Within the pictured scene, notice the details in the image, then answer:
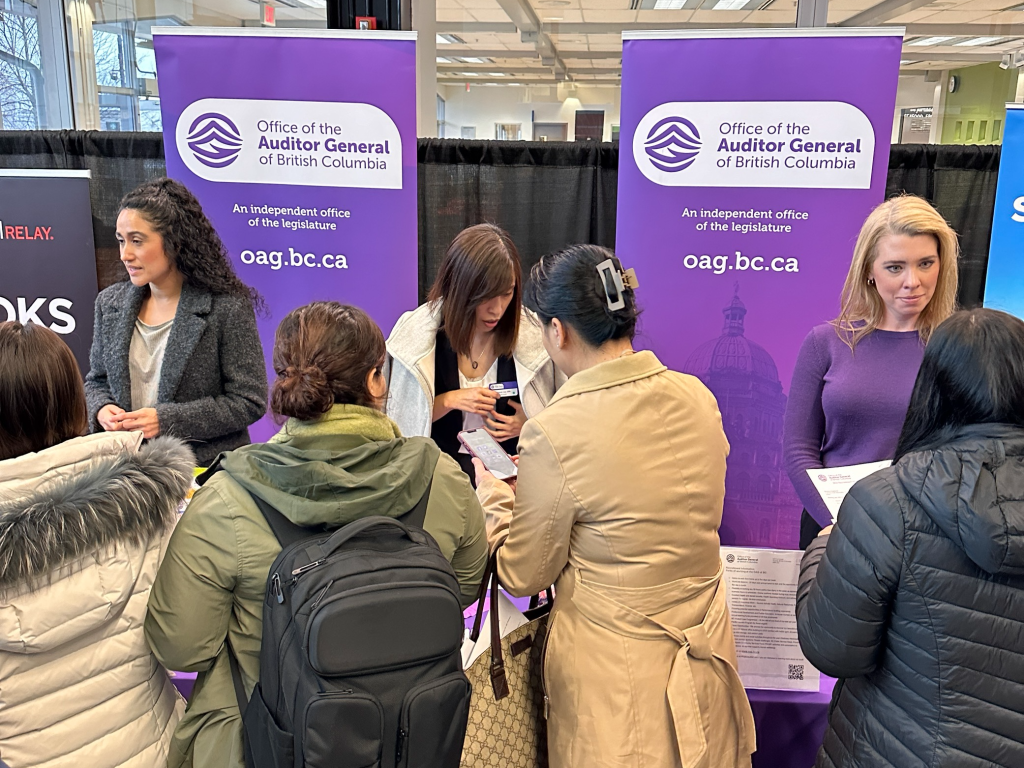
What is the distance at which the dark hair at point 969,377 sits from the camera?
1.16m

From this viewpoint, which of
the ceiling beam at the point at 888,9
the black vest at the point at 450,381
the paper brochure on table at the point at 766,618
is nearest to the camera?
the paper brochure on table at the point at 766,618

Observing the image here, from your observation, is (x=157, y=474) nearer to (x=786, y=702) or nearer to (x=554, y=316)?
(x=554, y=316)

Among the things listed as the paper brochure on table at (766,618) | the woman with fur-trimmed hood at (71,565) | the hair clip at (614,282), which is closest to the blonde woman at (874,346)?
the paper brochure on table at (766,618)

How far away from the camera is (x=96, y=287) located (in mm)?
3309

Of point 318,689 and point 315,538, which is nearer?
point 318,689

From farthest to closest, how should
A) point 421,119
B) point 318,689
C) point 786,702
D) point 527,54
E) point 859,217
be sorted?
point 527,54
point 421,119
point 859,217
point 786,702
point 318,689

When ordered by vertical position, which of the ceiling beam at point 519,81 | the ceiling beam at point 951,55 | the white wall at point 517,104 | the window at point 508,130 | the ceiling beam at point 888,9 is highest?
the ceiling beam at point 888,9

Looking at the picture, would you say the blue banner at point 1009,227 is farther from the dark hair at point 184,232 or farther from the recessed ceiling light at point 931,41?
the dark hair at point 184,232

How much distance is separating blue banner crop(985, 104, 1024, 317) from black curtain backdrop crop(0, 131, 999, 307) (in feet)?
1.35

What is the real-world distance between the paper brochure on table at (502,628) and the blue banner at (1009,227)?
2.44 m

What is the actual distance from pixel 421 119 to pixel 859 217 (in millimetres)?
2417

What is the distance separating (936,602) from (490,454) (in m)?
1.05

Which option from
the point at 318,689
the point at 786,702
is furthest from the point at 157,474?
the point at 786,702

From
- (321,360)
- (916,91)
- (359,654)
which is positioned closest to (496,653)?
(359,654)
